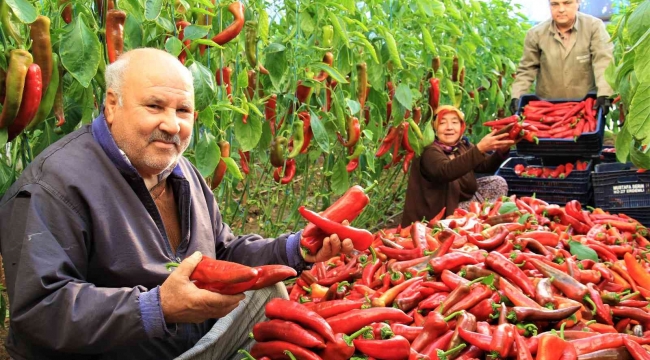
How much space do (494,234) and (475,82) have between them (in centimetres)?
449

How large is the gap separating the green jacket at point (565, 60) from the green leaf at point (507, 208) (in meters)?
2.86

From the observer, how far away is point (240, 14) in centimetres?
385

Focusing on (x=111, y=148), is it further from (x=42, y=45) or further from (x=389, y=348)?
(x=389, y=348)

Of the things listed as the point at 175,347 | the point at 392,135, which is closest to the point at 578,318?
the point at 175,347

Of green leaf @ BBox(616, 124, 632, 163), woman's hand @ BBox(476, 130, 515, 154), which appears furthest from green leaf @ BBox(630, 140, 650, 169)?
woman's hand @ BBox(476, 130, 515, 154)

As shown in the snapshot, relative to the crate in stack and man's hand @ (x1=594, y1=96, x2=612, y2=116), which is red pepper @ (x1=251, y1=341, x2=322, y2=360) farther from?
man's hand @ (x1=594, y1=96, x2=612, y2=116)

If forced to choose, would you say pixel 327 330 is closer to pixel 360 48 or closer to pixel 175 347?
pixel 175 347

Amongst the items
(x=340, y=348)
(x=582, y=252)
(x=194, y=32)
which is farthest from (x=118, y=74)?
(x=582, y=252)

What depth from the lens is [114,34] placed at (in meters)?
3.08

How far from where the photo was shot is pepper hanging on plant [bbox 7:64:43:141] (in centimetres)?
268

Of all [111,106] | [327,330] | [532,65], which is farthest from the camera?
[532,65]

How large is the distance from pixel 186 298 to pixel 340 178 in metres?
3.39

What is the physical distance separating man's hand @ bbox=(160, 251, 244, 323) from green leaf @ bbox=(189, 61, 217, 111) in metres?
1.19

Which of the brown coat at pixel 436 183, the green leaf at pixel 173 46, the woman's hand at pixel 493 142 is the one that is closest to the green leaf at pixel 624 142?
the woman's hand at pixel 493 142
